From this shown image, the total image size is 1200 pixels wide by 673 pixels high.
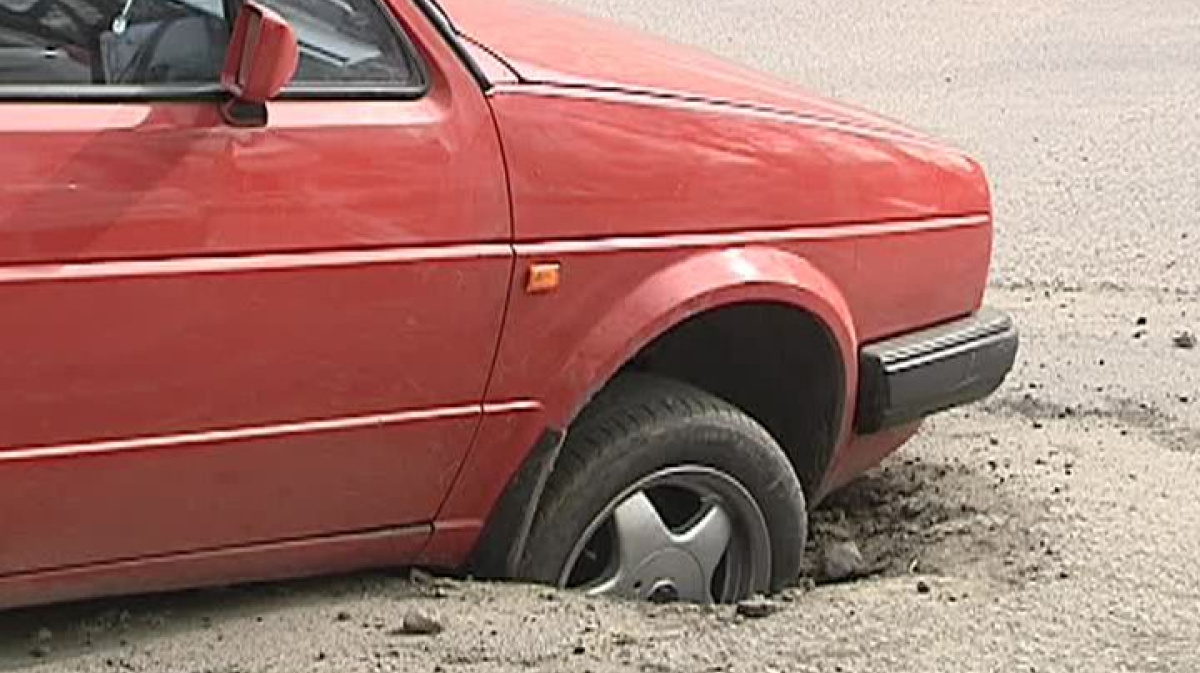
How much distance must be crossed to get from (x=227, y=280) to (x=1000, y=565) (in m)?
2.18

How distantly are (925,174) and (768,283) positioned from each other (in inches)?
28.2

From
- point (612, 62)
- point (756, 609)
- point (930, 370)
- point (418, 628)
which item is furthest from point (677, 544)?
point (612, 62)

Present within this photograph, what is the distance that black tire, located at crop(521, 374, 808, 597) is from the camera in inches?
188

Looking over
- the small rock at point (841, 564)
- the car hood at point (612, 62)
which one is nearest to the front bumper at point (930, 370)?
the small rock at point (841, 564)

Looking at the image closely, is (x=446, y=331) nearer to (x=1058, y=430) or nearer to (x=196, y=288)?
(x=196, y=288)

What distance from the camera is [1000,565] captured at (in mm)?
5340

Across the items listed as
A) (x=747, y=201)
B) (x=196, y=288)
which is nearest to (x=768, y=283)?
(x=747, y=201)

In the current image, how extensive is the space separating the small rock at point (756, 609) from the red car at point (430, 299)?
→ 15 cm

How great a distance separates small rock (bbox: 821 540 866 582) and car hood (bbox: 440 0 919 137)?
3.51 feet

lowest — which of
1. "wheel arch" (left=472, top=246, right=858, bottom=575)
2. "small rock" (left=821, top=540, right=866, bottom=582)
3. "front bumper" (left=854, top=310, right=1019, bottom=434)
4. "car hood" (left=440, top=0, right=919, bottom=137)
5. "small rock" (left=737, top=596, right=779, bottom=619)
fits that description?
"small rock" (left=821, top=540, right=866, bottom=582)

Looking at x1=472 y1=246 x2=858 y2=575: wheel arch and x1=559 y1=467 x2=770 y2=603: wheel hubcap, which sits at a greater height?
x1=472 y1=246 x2=858 y2=575: wheel arch

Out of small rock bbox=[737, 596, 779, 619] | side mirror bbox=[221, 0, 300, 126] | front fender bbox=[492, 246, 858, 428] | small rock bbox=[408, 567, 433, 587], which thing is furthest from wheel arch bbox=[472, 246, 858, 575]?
side mirror bbox=[221, 0, 300, 126]

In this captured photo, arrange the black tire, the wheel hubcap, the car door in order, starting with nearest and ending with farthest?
the car door
the black tire
the wheel hubcap

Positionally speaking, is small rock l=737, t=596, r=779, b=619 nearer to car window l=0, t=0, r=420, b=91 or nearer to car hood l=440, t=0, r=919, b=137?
car hood l=440, t=0, r=919, b=137
